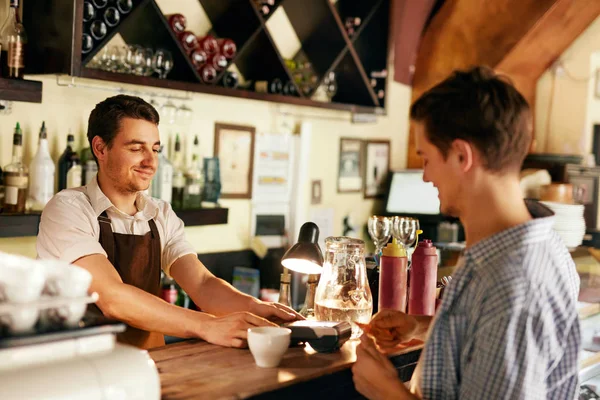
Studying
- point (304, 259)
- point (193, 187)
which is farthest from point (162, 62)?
point (304, 259)

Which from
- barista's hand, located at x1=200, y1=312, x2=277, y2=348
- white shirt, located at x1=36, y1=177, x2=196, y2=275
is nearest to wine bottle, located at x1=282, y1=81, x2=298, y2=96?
white shirt, located at x1=36, y1=177, x2=196, y2=275

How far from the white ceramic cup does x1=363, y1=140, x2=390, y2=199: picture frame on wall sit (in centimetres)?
363

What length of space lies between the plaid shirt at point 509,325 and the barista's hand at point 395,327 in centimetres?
38

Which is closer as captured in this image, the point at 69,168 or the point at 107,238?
the point at 107,238

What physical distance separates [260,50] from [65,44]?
4.72ft

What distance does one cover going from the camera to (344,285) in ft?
7.51

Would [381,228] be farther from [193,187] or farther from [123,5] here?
[123,5]

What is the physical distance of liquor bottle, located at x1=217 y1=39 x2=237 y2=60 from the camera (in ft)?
13.0

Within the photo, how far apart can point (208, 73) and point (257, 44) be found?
533mm

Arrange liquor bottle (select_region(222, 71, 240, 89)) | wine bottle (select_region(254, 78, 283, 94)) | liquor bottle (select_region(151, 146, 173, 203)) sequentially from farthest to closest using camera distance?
wine bottle (select_region(254, 78, 283, 94)) → liquor bottle (select_region(222, 71, 240, 89)) → liquor bottle (select_region(151, 146, 173, 203))

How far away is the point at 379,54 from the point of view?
16.9ft

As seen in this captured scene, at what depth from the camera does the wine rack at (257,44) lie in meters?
3.16

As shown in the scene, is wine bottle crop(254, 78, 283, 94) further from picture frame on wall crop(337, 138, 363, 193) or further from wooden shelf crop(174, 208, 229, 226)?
picture frame on wall crop(337, 138, 363, 193)

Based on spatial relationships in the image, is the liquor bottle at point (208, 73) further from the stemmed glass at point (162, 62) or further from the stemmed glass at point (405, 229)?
the stemmed glass at point (405, 229)
